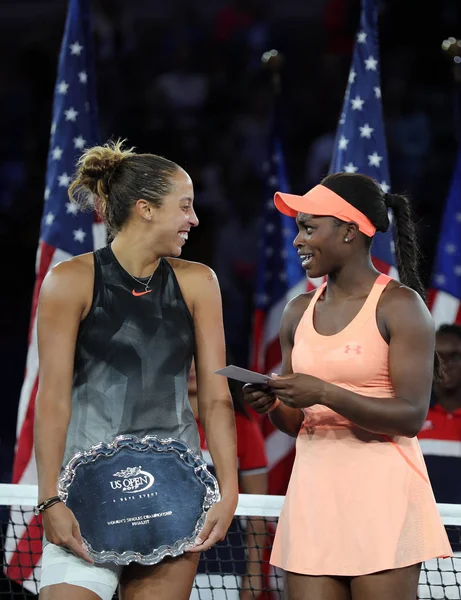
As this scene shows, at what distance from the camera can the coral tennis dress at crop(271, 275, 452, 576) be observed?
2.94m

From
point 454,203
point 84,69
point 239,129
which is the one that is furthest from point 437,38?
point 84,69

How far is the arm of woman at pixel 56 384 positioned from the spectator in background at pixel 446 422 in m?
3.08

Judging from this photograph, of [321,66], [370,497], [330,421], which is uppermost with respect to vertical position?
[321,66]

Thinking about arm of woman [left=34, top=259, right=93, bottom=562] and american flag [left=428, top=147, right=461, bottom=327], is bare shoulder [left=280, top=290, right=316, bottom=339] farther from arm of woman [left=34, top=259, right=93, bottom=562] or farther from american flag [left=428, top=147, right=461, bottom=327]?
american flag [left=428, top=147, right=461, bottom=327]

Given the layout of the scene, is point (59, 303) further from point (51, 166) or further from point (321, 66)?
Answer: point (321, 66)

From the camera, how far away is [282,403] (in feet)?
10.5

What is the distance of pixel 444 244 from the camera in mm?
6352

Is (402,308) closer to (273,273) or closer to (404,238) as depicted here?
(404,238)

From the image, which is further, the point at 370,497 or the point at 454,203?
the point at 454,203

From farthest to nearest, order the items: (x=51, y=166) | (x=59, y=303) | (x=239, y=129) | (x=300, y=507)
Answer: (x=239, y=129), (x=51, y=166), (x=300, y=507), (x=59, y=303)

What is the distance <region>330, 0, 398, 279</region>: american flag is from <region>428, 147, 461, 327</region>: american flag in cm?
71

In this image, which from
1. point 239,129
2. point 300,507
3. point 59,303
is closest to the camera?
point 59,303

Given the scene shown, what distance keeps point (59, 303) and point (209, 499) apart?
0.73 metres

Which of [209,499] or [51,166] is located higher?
[51,166]
